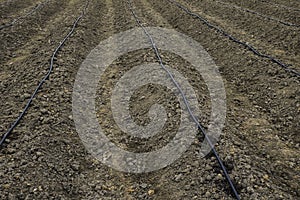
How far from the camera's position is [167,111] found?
6.56m

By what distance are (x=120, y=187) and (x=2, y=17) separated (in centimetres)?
1140

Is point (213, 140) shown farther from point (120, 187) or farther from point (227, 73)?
point (227, 73)

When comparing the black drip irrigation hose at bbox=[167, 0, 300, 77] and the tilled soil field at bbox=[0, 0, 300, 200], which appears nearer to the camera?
the tilled soil field at bbox=[0, 0, 300, 200]

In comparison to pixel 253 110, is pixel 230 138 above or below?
above

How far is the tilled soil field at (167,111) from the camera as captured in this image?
4.88 meters

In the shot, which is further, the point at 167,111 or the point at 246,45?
the point at 246,45

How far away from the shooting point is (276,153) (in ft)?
18.6

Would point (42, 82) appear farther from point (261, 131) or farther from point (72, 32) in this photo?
point (261, 131)

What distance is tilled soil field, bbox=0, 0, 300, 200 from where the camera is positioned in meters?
4.88

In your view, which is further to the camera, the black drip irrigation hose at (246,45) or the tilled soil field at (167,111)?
the black drip irrigation hose at (246,45)

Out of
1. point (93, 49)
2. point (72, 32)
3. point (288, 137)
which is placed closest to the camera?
point (288, 137)

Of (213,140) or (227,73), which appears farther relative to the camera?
(227,73)

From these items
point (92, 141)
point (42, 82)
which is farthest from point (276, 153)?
point (42, 82)

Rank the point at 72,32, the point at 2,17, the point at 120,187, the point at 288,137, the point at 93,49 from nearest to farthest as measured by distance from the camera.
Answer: the point at 120,187, the point at 288,137, the point at 93,49, the point at 72,32, the point at 2,17
